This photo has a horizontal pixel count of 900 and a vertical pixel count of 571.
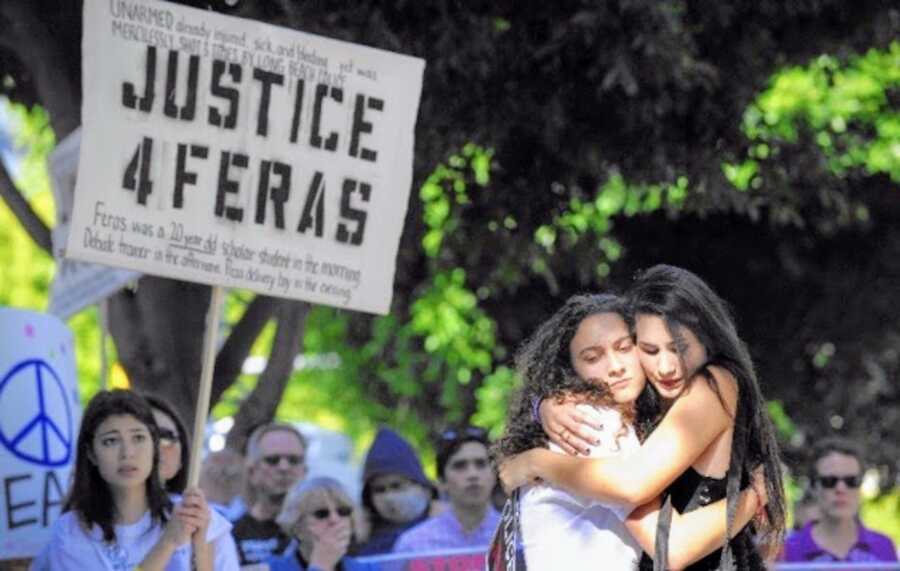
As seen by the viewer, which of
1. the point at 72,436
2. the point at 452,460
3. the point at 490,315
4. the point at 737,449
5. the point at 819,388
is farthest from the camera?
the point at 819,388

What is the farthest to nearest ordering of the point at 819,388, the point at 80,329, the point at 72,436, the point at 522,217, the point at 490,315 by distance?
the point at 80,329, the point at 819,388, the point at 490,315, the point at 522,217, the point at 72,436

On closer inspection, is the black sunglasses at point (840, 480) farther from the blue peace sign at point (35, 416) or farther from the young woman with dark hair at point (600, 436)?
the young woman with dark hair at point (600, 436)

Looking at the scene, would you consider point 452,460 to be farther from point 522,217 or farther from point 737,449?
point 737,449

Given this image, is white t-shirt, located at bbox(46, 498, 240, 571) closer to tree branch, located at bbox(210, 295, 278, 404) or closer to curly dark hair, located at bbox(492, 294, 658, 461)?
curly dark hair, located at bbox(492, 294, 658, 461)

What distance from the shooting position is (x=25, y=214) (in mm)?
10039

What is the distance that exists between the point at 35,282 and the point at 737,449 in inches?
947

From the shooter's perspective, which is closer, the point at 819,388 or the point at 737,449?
the point at 737,449

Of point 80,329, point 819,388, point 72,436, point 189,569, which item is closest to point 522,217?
point 72,436

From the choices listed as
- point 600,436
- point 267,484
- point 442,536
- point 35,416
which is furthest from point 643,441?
point 267,484

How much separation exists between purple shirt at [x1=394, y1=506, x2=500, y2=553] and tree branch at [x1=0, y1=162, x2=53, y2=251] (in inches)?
96.8

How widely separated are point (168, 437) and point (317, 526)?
2.64 feet

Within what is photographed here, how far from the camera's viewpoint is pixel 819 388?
17.4m

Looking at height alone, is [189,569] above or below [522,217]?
below

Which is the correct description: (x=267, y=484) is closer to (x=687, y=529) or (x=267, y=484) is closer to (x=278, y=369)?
(x=278, y=369)
